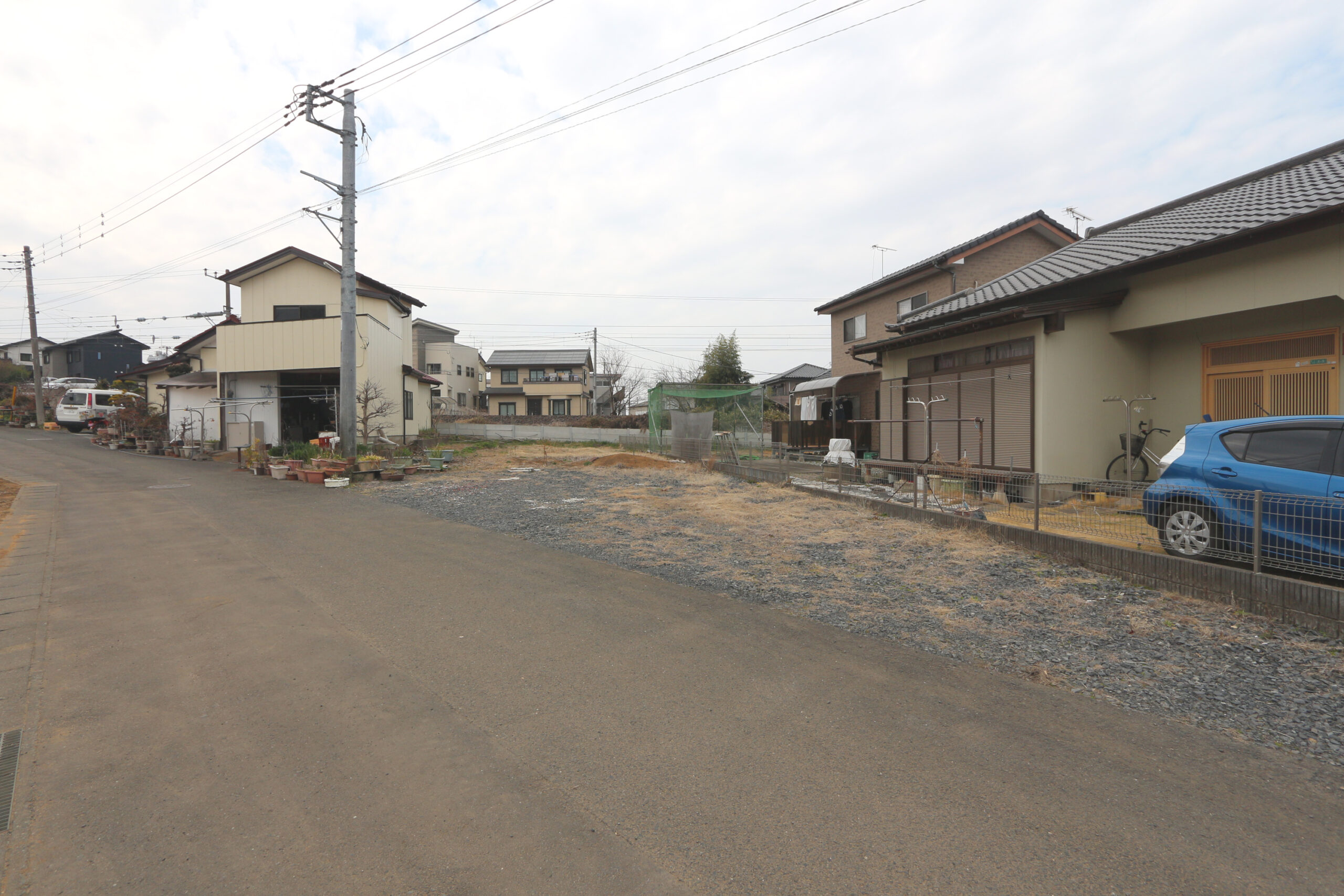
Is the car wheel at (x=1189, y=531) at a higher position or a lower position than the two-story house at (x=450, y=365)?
lower

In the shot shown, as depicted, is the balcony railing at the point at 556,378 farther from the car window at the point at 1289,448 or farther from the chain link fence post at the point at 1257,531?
the chain link fence post at the point at 1257,531

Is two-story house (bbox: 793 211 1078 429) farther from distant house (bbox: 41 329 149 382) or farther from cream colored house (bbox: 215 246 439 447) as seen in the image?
distant house (bbox: 41 329 149 382)

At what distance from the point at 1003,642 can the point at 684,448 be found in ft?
47.6

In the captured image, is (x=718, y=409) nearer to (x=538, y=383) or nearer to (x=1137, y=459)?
(x=1137, y=459)

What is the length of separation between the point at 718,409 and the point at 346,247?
10.8 metres

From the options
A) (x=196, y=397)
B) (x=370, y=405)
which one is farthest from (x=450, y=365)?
(x=370, y=405)

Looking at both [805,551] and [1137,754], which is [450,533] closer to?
[805,551]

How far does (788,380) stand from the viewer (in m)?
33.8

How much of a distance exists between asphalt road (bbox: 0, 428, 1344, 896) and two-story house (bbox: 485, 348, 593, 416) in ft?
135

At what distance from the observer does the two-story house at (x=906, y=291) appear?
17797mm

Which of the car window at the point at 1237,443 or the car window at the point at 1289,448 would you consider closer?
the car window at the point at 1289,448

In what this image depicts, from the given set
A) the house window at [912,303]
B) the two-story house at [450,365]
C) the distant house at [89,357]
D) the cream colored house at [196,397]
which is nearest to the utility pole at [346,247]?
the cream colored house at [196,397]

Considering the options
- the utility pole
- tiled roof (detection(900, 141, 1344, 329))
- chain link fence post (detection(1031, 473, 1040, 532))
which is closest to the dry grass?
the utility pole

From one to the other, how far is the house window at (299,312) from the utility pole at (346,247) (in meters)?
6.04
